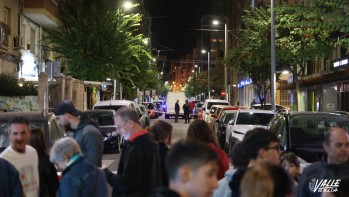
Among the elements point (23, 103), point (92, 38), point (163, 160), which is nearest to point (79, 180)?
point (163, 160)

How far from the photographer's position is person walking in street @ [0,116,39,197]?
5.95m

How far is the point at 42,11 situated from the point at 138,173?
2434 centimetres

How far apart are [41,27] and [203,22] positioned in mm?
148490

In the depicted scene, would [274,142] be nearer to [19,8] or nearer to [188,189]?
[188,189]

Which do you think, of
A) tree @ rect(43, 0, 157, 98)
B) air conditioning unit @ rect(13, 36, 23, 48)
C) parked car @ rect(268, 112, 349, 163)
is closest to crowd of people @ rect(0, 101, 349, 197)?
parked car @ rect(268, 112, 349, 163)

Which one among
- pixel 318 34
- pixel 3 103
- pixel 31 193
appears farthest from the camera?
pixel 318 34

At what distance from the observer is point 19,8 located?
27422mm

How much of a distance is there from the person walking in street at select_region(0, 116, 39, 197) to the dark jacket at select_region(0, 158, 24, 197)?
71 centimetres

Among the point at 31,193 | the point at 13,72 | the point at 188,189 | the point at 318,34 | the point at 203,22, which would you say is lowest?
the point at 31,193

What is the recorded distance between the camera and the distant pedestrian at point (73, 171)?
4859 mm

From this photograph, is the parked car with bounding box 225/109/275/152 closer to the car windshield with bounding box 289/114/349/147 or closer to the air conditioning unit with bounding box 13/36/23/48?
the car windshield with bounding box 289/114/349/147

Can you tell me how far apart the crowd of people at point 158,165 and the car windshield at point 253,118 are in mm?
12426

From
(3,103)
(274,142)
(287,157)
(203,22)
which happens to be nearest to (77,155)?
(274,142)

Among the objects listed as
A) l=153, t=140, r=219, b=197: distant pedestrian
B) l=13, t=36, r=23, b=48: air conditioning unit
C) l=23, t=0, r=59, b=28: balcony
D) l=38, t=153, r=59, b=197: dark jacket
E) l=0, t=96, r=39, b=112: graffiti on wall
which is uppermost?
l=23, t=0, r=59, b=28: balcony
